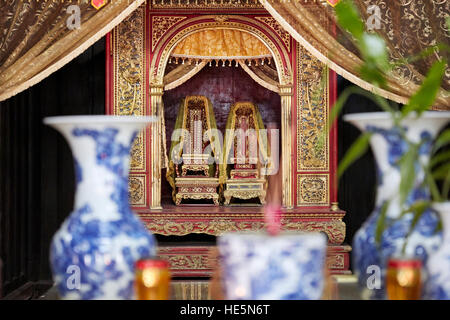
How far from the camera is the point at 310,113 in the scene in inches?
200

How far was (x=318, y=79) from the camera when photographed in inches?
199

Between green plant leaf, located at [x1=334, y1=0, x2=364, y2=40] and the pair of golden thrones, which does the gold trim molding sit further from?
green plant leaf, located at [x1=334, y1=0, x2=364, y2=40]

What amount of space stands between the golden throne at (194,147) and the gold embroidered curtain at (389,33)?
1.55m

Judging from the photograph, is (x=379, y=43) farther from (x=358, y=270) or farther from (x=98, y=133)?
(x=98, y=133)

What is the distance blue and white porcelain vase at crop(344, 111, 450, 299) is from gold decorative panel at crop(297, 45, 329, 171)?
11.3 feet

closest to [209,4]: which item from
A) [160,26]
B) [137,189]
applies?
[160,26]

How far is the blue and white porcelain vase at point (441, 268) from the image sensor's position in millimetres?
Answer: 1380

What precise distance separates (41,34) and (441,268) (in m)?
3.09

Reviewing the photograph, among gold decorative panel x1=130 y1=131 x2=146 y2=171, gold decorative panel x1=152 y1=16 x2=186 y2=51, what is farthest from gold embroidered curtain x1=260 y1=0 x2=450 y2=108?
gold decorative panel x1=130 y1=131 x2=146 y2=171

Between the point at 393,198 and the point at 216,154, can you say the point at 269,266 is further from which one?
the point at 216,154

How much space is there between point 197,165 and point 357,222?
1320 millimetres

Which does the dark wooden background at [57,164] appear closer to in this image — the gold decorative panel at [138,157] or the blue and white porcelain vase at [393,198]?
the gold decorative panel at [138,157]

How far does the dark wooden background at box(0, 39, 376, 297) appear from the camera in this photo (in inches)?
209
